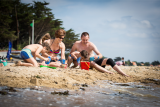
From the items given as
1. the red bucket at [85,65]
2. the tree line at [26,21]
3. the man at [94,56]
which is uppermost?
the tree line at [26,21]

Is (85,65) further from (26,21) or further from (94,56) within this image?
(26,21)

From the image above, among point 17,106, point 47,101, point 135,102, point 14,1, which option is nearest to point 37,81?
point 47,101

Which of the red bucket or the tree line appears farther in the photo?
the tree line

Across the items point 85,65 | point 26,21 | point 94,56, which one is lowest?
point 85,65

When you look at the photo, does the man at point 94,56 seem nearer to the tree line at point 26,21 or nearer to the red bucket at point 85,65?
the red bucket at point 85,65

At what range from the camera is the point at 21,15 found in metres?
24.5

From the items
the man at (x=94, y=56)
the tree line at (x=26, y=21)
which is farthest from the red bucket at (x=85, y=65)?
the tree line at (x=26, y=21)

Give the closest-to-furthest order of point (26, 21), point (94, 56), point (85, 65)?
point (85, 65) → point (94, 56) → point (26, 21)

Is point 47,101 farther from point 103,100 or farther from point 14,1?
point 14,1

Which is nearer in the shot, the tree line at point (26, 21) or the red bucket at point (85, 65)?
the red bucket at point (85, 65)

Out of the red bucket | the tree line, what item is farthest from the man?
the tree line

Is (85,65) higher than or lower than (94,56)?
lower

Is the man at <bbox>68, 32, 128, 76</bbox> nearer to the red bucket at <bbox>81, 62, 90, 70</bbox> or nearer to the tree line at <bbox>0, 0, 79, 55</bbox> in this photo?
the red bucket at <bbox>81, 62, 90, 70</bbox>

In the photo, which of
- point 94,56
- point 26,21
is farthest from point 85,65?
point 26,21
